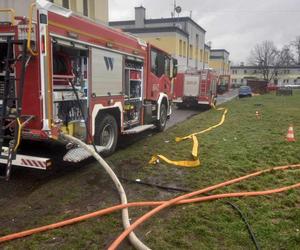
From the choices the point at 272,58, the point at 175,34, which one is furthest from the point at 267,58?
the point at 175,34

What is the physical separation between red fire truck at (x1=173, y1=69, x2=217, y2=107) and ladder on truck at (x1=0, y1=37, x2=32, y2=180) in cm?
1865

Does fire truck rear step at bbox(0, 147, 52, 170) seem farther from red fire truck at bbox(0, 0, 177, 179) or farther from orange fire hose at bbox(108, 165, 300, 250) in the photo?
orange fire hose at bbox(108, 165, 300, 250)

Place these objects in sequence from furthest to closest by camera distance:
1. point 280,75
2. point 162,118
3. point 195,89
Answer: point 280,75 → point 195,89 → point 162,118

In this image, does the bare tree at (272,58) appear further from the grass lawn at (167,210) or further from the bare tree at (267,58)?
the grass lawn at (167,210)

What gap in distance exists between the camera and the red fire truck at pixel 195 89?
23.3 m

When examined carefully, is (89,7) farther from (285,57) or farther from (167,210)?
(285,57)

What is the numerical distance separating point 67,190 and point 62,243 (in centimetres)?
177

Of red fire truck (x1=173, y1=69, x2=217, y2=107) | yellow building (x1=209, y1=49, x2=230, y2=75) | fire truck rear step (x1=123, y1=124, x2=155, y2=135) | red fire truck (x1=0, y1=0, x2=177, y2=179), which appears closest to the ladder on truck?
red fire truck (x1=0, y1=0, x2=177, y2=179)

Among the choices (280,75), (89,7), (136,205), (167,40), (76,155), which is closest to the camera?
(136,205)

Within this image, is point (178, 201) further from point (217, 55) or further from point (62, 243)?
point (217, 55)

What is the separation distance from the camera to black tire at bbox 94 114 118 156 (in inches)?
290

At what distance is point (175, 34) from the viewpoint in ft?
140

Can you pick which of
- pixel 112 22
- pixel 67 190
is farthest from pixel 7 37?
pixel 112 22

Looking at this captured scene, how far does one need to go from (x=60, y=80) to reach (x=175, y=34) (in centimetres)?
3819
